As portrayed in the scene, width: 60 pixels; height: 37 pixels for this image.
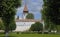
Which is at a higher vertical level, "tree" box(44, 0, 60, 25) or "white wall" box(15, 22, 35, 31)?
"tree" box(44, 0, 60, 25)

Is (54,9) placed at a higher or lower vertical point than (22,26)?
higher

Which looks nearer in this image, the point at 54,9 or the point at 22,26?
the point at 54,9

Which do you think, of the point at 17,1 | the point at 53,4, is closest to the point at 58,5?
the point at 53,4

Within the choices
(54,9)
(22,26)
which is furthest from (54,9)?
(22,26)

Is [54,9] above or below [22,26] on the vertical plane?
above

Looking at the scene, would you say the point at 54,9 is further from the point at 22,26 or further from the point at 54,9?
the point at 22,26

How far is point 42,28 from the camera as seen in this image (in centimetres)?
8125

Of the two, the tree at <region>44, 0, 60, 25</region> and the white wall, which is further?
the white wall

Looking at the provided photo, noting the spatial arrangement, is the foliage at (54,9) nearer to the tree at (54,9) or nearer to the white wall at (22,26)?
the tree at (54,9)

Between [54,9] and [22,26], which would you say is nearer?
[54,9]

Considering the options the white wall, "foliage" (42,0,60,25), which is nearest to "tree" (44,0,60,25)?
"foliage" (42,0,60,25)

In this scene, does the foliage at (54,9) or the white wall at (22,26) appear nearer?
the foliage at (54,9)

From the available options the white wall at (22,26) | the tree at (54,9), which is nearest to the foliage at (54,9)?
the tree at (54,9)

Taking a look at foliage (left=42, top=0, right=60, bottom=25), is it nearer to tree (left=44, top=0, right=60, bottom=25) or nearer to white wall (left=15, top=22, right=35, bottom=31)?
tree (left=44, top=0, right=60, bottom=25)
